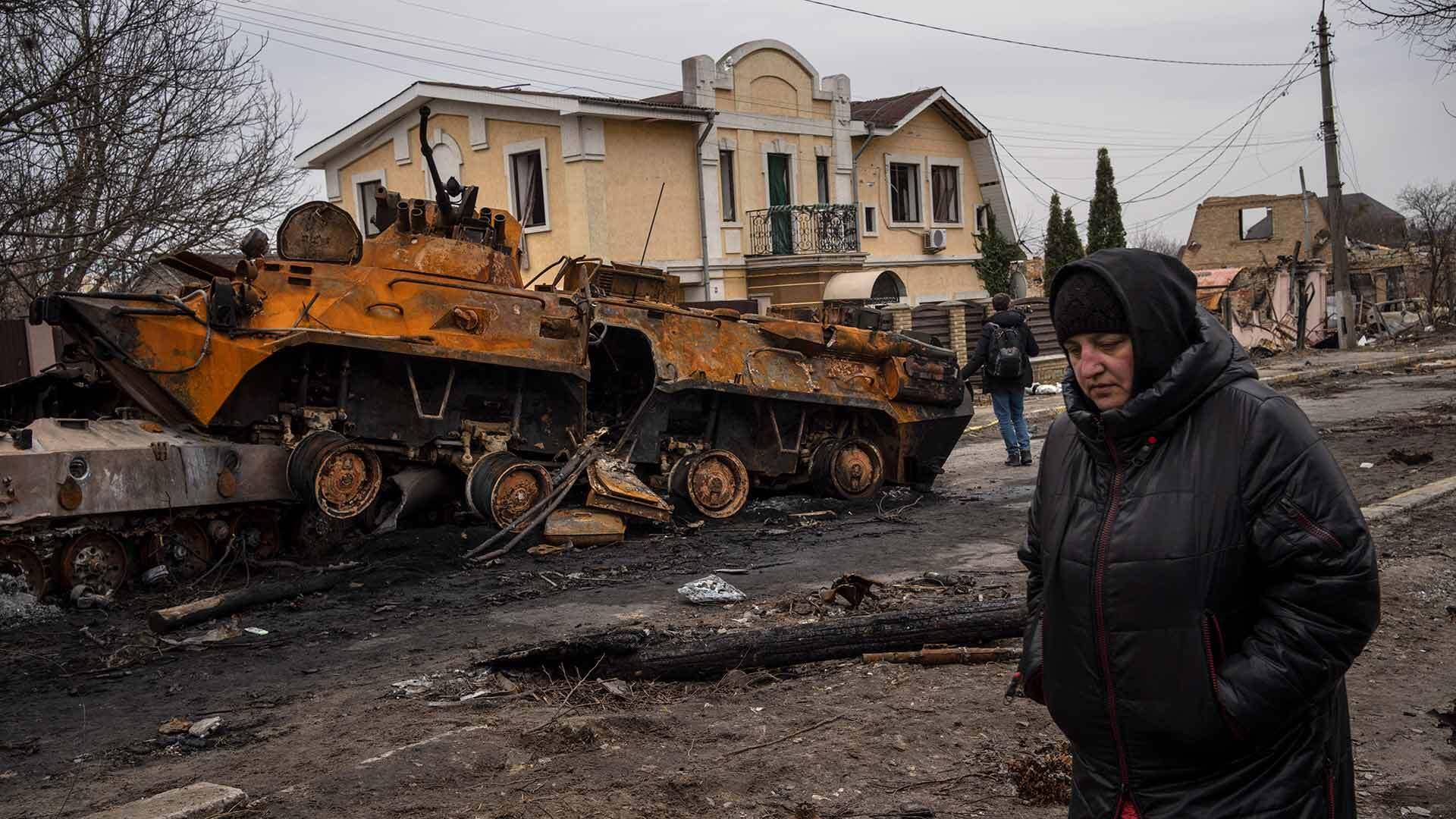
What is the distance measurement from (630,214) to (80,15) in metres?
11.1

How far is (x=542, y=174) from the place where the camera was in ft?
79.4

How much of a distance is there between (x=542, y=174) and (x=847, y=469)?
43.0 feet

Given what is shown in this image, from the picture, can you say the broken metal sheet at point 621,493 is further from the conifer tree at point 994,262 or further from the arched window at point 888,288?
the conifer tree at point 994,262

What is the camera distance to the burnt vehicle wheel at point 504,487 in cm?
1035

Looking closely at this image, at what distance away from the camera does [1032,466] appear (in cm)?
1480

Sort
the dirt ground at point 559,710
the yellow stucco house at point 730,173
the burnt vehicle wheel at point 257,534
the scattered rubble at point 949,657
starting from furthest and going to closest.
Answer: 1. the yellow stucco house at point 730,173
2. the burnt vehicle wheel at point 257,534
3. the scattered rubble at point 949,657
4. the dirt ground at point 559,710

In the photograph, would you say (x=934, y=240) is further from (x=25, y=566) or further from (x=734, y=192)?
(x=25, y=566)

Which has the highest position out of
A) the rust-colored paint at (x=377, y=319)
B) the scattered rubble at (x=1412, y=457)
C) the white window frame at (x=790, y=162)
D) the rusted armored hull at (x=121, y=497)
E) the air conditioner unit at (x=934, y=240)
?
the white window frame at (x=790, y=162)

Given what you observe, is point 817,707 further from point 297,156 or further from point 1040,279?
point 1040,279

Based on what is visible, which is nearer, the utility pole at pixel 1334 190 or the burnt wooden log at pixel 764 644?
the burnt wooden log at pixel 764 644

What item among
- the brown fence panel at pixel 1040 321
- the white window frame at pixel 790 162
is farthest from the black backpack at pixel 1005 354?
the brown fence panel at pixel 1040 321

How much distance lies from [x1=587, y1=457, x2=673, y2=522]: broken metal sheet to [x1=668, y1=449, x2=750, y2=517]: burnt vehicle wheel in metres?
0.51

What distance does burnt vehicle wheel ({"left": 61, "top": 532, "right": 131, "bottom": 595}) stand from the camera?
8742 millimetres

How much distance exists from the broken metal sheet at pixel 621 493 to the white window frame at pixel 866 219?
63.5 ft
